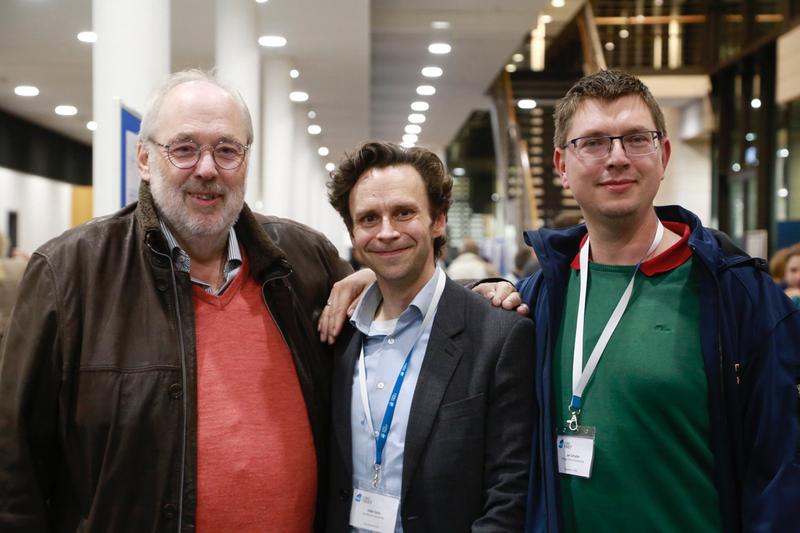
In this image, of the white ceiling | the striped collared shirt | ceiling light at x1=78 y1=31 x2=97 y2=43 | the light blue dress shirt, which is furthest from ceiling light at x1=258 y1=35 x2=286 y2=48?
the light blue dress shirt

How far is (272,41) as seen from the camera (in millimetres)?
9727

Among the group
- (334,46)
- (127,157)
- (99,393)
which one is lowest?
→ (99,393)

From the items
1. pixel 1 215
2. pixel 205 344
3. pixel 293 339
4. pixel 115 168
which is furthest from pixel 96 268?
pixel 1 215

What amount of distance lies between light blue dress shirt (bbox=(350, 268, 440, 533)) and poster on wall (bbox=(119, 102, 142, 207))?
6.06 feet

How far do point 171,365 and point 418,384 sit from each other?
62cm

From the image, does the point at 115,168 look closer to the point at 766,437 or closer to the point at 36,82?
the point at 766,437

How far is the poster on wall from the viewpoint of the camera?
382 centimetres

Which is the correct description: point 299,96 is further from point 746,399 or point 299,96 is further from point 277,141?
point 746,399

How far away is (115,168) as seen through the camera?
167 inches

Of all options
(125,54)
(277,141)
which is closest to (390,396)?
(125,54)

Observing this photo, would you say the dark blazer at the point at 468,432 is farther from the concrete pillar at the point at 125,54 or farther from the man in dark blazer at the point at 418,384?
the concrete pillar at the point at 125,54

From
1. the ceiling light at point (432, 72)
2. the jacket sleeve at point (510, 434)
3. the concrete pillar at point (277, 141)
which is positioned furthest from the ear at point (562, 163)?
the ceiling light at point (432, 72)

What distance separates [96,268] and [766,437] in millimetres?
1668

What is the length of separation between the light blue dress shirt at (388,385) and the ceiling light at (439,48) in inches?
359
